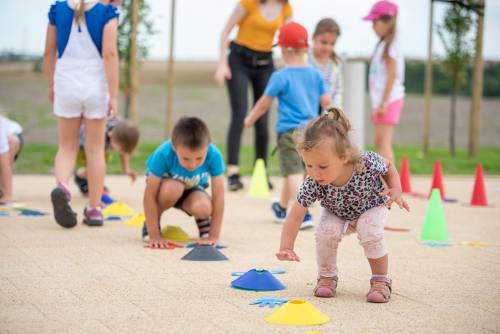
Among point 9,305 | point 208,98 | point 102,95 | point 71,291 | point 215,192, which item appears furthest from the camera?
point 208,98

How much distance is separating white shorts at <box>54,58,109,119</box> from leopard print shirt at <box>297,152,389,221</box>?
2.87m

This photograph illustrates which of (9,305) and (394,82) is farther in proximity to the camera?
(394,82)

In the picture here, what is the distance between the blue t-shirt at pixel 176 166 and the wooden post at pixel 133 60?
6988 millimetres

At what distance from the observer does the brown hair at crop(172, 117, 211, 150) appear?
564 centimetres

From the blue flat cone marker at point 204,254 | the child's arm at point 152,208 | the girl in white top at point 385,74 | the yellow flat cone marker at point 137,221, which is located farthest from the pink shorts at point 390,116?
the blue flat cone marker at point 204,254

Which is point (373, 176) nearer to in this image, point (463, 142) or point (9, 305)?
point (9, 305)

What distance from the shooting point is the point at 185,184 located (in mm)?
6199

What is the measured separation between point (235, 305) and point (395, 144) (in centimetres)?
1731

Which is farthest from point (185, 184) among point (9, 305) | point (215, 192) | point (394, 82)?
point (394, 82)

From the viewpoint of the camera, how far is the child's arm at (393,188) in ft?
14.2

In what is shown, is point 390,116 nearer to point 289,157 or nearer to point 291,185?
point 289,157

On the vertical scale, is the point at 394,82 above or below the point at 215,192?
above

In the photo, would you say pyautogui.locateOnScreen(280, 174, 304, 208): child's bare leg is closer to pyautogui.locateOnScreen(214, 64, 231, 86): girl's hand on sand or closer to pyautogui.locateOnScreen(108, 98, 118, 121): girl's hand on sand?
pyautogui.locateOnScreen(108, 98, 118, 121): girl's hand on sand

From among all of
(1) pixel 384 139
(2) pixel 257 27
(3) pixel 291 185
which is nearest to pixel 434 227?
(3) pixel 291 185
